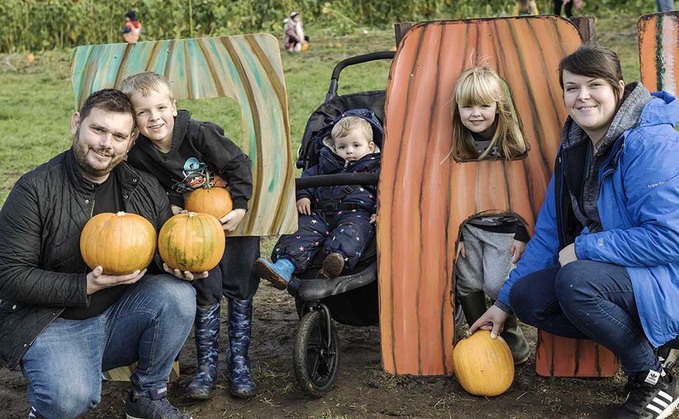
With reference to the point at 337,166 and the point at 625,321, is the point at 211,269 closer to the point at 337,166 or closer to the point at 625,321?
the point at 337,166

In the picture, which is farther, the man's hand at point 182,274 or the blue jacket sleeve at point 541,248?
the blue jacket sleeve at point 541,248

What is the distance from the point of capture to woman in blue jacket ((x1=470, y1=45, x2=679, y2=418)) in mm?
3422

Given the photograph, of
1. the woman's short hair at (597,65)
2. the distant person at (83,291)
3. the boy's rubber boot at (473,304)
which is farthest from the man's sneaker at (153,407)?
the woman's short hair at (597,65)

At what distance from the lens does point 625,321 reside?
3.52 metres

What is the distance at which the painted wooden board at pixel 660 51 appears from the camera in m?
4.34

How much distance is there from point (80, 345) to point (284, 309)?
6.27 ft

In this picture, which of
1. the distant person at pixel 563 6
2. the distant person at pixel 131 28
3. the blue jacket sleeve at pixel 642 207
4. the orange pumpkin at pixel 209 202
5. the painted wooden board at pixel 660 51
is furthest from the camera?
the distant person at pixel 563 6

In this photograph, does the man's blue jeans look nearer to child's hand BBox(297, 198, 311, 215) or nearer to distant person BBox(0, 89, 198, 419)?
distant person BBox(0, 89, 198, 419)

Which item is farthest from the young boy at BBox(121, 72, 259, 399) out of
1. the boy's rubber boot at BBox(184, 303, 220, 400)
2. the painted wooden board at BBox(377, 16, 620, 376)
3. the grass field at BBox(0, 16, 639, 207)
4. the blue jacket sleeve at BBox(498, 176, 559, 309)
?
the grass field at BBox(0, 16, 639, 207)

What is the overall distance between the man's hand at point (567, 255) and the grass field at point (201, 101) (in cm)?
533

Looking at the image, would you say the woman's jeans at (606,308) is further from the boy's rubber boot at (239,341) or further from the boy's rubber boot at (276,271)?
the boy's rubber boot at (239,341)

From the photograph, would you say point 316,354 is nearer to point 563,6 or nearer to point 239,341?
point 239,341

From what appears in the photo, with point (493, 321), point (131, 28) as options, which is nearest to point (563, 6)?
point (131, 28)

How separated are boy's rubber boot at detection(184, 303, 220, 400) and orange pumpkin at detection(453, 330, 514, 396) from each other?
1.07 m
